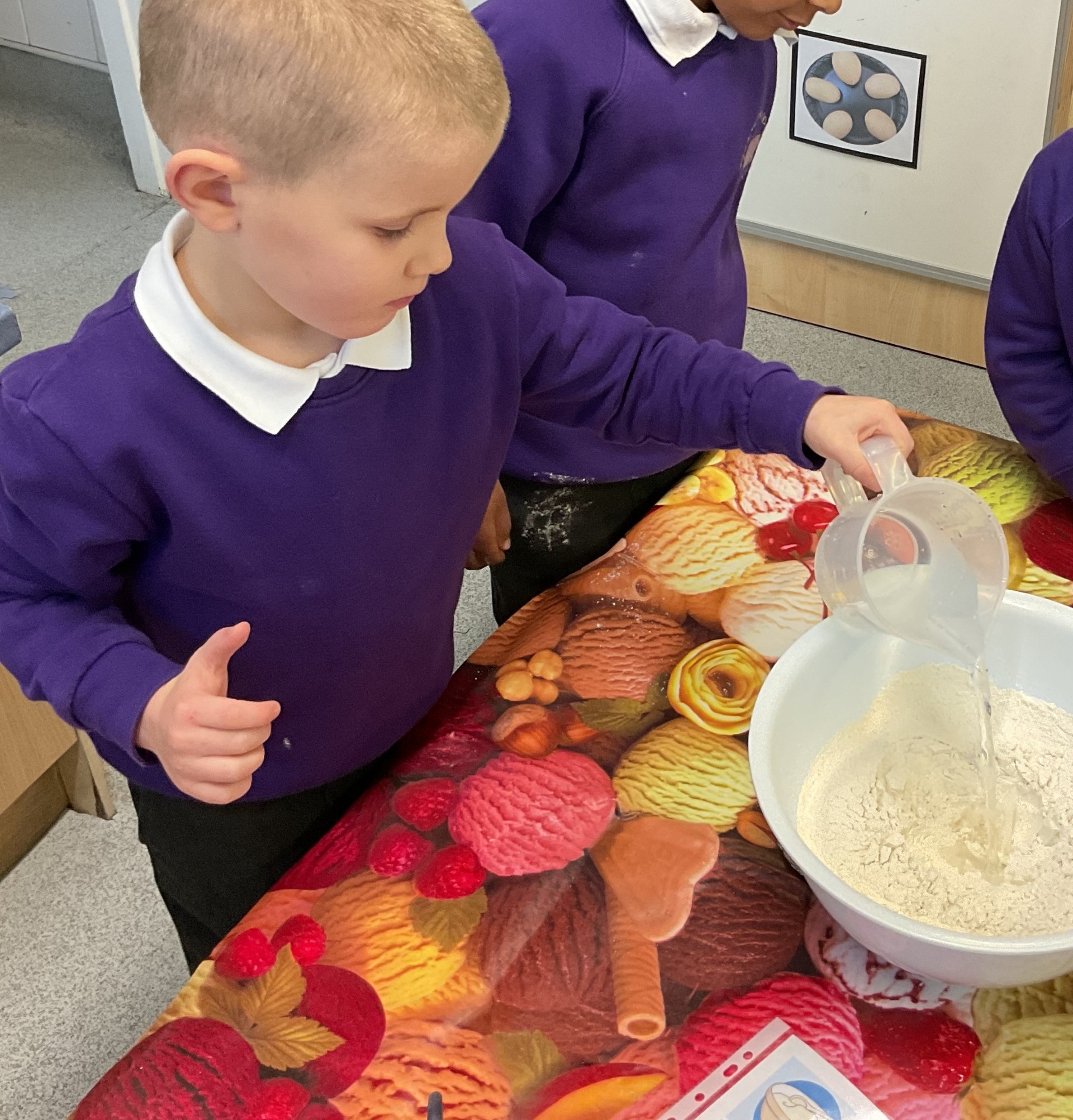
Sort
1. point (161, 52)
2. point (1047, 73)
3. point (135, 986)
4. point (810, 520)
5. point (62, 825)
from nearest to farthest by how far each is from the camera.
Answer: point (161, 52) < point (810, 520) < point (135, 986) < point (62, 825) < point (1047, 73)

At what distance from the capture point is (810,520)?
0.95 metres

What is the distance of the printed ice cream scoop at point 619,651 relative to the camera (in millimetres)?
820

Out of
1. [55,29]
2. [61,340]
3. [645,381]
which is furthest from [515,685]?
[55,29]

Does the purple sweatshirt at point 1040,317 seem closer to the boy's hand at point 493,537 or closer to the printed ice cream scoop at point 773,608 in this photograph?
the printed ice cream scoop at point 773,608

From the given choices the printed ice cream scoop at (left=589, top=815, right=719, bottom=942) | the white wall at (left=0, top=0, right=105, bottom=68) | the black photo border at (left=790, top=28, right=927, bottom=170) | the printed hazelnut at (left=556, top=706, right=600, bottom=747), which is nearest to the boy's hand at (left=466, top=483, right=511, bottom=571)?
the printed hazelnut at (left=556, top=706, right=600, bottom=747)

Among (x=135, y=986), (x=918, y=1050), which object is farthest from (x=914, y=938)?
(x=135, y=986)

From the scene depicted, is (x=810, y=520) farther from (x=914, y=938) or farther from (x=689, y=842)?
(x=914, y=938)

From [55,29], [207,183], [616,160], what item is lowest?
[55,29]

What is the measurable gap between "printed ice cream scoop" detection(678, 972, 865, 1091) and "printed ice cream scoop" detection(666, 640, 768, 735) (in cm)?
18

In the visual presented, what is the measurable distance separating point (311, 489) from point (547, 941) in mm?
277

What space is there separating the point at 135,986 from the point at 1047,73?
5.80ft

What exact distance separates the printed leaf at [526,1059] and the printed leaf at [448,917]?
6 centimetres

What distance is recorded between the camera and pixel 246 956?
664 millimetres

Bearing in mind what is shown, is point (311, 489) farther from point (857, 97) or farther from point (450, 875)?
point (857, 97)
